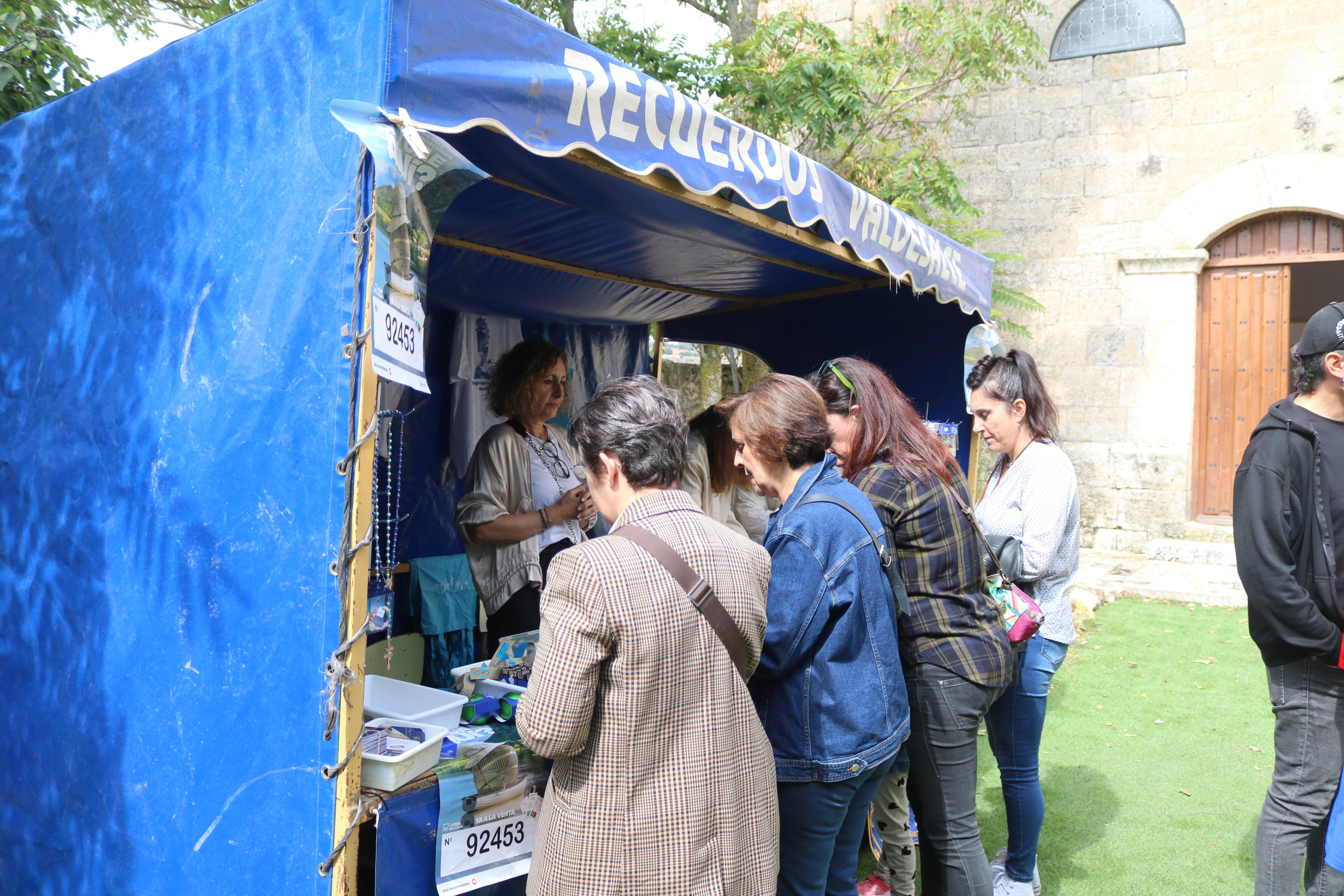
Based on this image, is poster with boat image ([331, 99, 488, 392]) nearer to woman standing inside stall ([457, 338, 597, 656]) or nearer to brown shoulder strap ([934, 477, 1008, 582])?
brown shoulder strap ([934, 477, 1008, 582])

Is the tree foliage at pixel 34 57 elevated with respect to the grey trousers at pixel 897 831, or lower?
elevated

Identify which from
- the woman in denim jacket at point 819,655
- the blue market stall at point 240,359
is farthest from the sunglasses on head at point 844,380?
the blue market stall at point 240,359

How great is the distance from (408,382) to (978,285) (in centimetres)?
352

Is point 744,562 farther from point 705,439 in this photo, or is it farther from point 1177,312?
point 1177,312

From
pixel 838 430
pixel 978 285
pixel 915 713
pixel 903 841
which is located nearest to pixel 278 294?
pixel 838 430

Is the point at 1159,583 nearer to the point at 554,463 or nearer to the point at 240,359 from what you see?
the point at 554,463

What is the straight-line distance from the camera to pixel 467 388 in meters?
4.65

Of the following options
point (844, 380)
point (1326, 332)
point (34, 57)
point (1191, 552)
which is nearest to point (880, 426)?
point (844, 380)

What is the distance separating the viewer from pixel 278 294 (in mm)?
1947

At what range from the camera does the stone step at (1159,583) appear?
739 cm

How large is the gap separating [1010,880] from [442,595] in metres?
2.77

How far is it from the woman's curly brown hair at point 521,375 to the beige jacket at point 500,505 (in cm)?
11

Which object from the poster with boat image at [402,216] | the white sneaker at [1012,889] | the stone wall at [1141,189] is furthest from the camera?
the stone wall at [1141,189]

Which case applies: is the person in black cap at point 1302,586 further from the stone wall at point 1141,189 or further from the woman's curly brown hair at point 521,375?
the stone wall at point 1141,189
